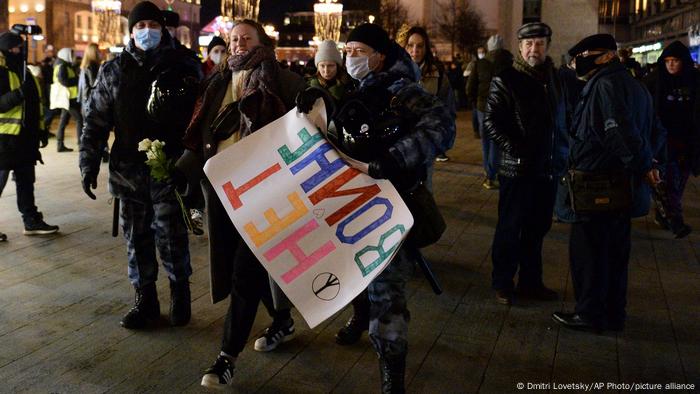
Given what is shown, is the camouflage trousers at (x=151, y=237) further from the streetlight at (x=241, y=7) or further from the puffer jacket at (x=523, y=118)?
the streetlight at (x=241, y=7)

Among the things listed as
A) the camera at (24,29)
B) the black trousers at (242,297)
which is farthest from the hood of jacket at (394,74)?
the camera at (24,29)

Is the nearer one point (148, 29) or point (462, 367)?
point (462, 367)

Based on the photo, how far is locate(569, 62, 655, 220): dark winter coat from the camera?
4.25 meters

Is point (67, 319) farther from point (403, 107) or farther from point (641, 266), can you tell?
point (641, 266)

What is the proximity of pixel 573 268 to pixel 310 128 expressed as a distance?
2.36 m

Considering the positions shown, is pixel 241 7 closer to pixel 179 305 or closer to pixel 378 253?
pixel 179 305

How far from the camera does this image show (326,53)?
627cm

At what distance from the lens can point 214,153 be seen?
3.79m

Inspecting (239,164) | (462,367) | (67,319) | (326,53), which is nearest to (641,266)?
(462,367)

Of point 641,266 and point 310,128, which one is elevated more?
point 310,128

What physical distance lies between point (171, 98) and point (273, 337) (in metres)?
1.56

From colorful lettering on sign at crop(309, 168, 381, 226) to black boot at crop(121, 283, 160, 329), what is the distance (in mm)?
1975

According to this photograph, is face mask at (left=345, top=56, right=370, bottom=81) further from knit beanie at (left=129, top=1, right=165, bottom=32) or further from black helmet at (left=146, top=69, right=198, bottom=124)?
knit beanie at (left=129, top=1, right=165, bottom=32)

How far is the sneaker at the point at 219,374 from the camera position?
358 centimetres
